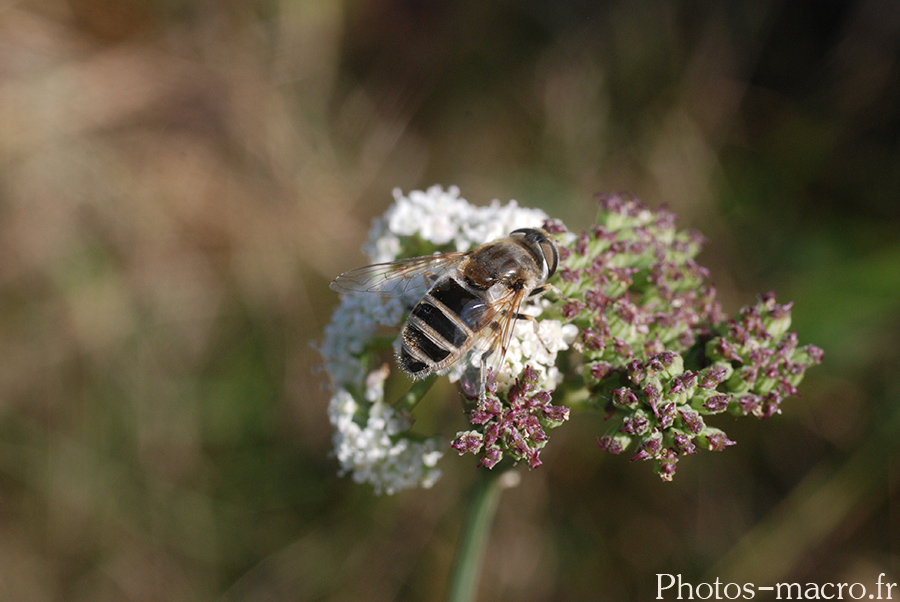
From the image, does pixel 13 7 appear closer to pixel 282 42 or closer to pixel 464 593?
pixel 282 42

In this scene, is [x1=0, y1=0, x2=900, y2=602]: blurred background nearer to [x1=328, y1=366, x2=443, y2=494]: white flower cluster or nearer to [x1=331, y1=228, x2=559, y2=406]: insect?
[x1=328, y1=366, x2=443, y2=494]: white flower cluster

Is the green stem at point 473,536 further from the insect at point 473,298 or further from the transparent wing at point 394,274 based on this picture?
the transparent wing at point 394,274

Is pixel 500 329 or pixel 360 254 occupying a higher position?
pixel 360 254

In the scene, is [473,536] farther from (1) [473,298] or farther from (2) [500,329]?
(1) [473,298]

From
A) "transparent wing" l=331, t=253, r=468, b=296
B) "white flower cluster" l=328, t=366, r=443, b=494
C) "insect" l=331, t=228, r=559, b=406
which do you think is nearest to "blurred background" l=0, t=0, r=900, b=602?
"white flower cluster" l=328, t=366, r=443, b=494

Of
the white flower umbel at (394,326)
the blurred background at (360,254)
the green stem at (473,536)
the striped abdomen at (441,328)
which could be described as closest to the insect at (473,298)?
the striped abdomen at (441,328)

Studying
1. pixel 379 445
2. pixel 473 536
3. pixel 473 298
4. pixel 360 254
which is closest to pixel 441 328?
pixel 473 298
